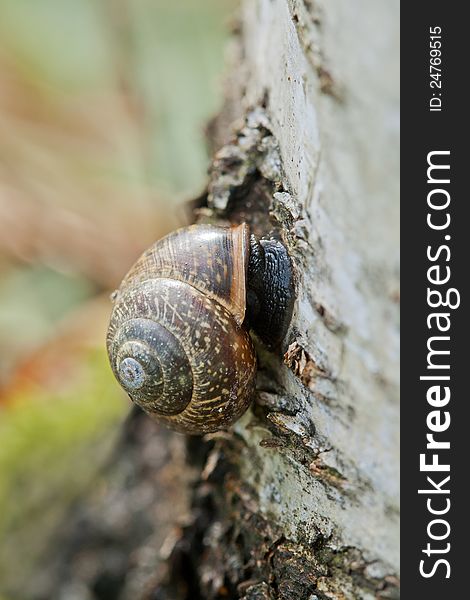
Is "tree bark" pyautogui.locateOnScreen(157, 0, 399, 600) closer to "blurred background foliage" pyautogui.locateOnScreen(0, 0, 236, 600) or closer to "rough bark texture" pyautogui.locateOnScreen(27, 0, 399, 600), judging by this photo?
"rough bark texture" pyautogui.locateOnScreen(27, 0, 399, 600)

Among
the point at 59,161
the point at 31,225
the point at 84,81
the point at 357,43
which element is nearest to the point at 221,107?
the point at 357,43

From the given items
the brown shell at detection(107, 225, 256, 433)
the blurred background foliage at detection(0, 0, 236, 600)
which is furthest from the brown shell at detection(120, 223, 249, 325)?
the blurred background foliage at detection(0, 0, 236, 600)

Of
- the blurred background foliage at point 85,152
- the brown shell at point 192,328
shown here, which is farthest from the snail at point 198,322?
the blurred background foliage at point 85,152

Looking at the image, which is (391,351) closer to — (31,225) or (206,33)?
(31,225)

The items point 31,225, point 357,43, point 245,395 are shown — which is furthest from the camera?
point 31,225

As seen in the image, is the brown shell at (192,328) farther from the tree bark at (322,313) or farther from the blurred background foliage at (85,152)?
the blurred background foliage at (85,152)

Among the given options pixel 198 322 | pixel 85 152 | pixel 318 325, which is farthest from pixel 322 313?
pixel 85 152
